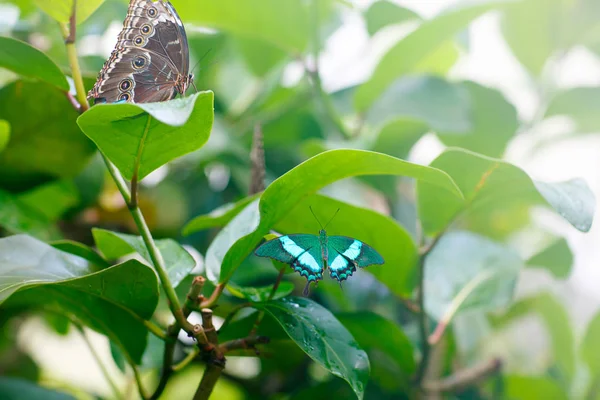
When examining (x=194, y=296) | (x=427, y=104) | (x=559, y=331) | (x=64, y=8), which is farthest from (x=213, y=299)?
(x=559, y=331)

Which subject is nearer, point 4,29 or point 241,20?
point 241,20

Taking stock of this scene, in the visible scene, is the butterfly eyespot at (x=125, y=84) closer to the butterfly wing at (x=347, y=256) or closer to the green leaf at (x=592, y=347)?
the butterfly wing at (x=347, y=256)

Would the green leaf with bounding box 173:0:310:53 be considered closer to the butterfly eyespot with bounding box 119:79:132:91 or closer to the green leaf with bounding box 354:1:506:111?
the green leaf with bounding box 354:1:506:111

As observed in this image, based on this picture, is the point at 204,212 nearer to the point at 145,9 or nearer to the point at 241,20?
the point at 241,20

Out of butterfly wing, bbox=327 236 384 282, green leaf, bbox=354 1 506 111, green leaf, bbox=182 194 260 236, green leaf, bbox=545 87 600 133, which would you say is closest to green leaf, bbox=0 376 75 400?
green leaf, bbox=182 194 260 236

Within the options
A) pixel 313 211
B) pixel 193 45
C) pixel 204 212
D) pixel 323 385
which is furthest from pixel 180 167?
pixel 313 211

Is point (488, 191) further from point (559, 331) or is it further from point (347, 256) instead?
point (559, 331)

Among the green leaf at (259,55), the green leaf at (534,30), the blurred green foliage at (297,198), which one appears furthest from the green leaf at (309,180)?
the green leaf at (534,30)
